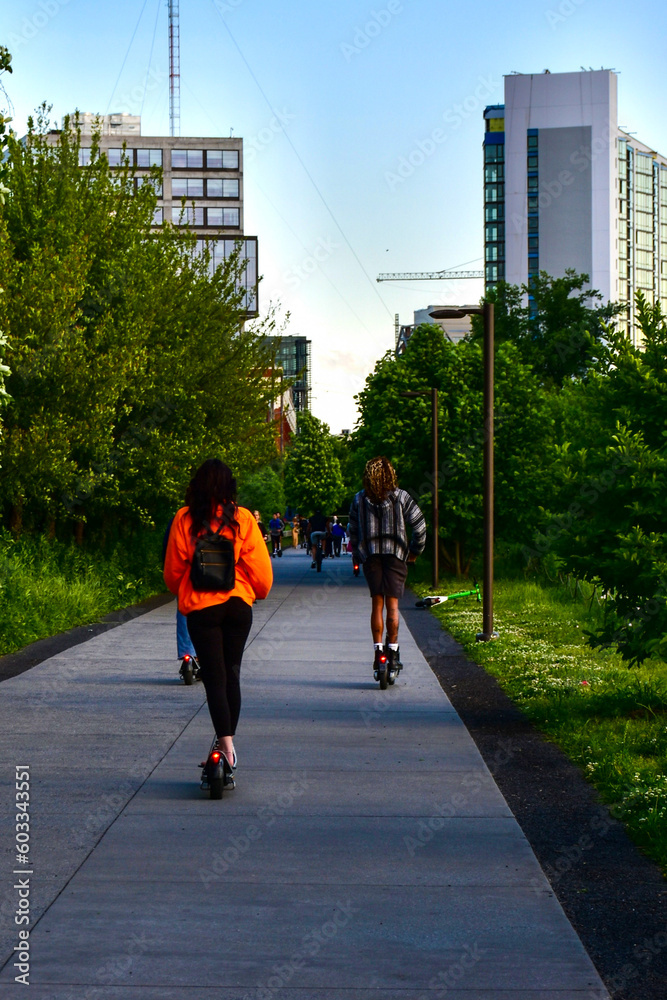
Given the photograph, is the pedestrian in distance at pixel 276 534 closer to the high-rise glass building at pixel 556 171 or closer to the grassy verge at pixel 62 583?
the grassy verge at pixel 62 583

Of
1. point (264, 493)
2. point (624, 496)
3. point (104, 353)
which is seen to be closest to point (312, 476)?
point (264, 493)

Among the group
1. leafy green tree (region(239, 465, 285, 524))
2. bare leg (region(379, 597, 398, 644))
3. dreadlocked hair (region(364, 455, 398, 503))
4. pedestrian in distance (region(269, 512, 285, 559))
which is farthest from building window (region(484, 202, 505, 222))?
bare leg (region(379, 597, 398, 644))

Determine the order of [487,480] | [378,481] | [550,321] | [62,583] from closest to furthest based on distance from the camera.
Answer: [378,481] → [487,480] → [62,583] → [550,321]

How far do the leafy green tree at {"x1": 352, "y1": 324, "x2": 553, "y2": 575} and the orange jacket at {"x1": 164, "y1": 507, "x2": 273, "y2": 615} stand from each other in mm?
21171

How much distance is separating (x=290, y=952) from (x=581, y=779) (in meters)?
3.33

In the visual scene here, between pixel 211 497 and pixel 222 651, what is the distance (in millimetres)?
842

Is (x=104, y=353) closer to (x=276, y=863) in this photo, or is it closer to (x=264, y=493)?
(x=276, y=863)

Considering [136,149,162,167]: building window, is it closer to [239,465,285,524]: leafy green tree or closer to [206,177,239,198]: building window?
[206,177,239,198]: building window

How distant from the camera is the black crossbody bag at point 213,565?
6.87 m

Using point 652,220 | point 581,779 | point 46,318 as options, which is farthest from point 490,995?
point 652,220

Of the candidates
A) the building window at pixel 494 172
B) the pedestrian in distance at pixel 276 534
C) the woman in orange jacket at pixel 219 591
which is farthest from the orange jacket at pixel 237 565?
the building window at pixel 494 172

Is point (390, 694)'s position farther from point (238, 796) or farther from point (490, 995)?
point (490, 995)

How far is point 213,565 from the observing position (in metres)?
6.88

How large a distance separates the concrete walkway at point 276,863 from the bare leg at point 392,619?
1005mm
